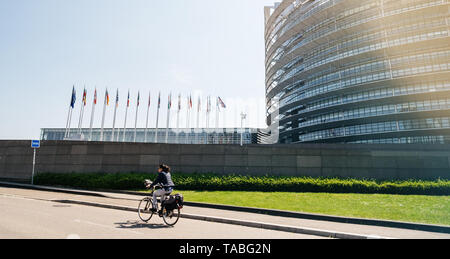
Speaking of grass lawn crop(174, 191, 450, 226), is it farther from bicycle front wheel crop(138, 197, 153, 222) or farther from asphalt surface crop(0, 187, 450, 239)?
bicycle front wheel crop(138, 197, 153, 222)

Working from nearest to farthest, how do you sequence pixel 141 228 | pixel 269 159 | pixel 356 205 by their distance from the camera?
pixel 141 228 → pixel 356 205 → pixel 269 159

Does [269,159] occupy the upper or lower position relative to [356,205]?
upper

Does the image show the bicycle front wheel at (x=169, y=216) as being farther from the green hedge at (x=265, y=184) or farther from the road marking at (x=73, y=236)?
the green hedge at (x=265, y=184)

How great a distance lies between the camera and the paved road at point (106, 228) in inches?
281

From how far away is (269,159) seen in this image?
795 inches

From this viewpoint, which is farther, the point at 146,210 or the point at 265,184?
the point at 265,184

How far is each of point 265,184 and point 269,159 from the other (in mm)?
3128

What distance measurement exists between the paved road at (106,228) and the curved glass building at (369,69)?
40408mm

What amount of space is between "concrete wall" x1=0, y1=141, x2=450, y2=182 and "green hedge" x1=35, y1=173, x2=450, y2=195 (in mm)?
1424

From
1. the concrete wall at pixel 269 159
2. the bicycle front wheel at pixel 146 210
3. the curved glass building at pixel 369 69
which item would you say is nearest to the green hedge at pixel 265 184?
the concrete wall at pixel 269 159

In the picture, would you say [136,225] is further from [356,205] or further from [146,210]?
[356,205]

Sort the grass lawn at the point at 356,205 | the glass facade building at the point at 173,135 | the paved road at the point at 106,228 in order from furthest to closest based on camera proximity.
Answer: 1. the glass facade building at the point at 173,135
2. the grass lawn at the point at 356,205
3. the paved road at the point at 106,228

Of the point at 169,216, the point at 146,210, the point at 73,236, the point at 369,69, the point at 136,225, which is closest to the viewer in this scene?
the point at 73,236

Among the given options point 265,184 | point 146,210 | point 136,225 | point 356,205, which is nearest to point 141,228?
point 136,225
